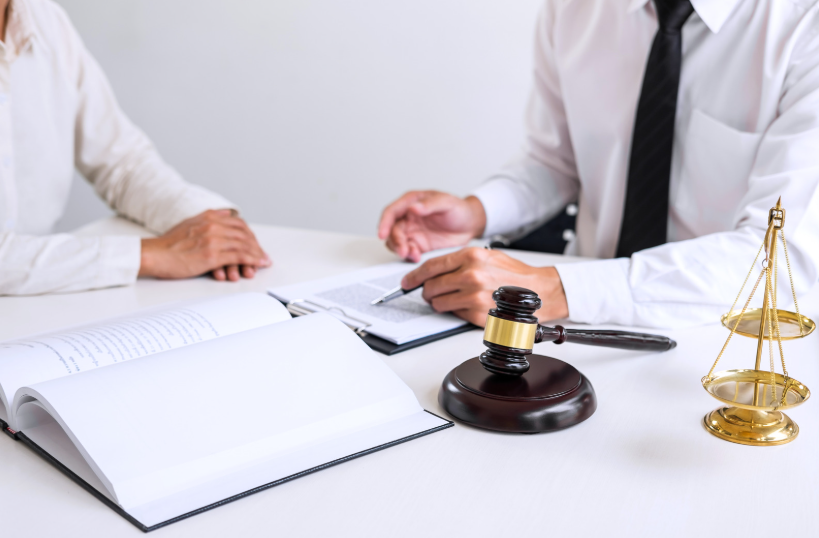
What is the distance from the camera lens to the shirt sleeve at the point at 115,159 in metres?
1.59

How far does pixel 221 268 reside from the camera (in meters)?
1.24

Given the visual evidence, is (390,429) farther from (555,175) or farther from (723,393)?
(555,175)

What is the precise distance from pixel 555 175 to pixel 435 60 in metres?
1.40

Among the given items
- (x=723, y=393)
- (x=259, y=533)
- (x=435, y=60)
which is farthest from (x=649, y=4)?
(x=435, y=60)

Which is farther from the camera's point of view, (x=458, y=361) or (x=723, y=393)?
(x=458, y=361)

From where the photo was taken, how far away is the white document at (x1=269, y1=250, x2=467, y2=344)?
94cm

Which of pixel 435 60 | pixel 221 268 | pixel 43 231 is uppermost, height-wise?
pixel 435 60

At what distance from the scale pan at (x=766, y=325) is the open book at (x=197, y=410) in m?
0.32

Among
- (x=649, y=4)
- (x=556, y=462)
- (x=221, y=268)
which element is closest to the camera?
(x=556, y=462)

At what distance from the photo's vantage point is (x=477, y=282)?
0.97m

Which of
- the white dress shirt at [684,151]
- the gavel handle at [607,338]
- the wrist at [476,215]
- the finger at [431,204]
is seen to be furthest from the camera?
the wrist at [476,215]

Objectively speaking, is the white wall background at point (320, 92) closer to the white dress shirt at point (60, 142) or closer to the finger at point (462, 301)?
the white dress shirt at point (60, 142)

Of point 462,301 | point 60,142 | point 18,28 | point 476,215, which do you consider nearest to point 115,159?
point 60,142

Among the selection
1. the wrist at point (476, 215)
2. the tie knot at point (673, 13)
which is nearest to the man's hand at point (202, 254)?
the wrist at point (476, 215)
